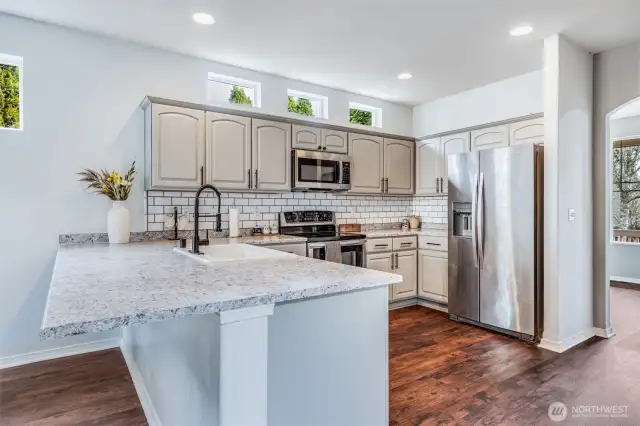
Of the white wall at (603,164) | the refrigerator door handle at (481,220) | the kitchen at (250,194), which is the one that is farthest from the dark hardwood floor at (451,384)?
the refrigerator door handle at (481,220)

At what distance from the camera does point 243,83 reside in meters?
4.12

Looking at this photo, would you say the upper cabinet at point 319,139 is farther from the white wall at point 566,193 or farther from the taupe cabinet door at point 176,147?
the white wall at point 566,193

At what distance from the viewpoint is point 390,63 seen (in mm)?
3934

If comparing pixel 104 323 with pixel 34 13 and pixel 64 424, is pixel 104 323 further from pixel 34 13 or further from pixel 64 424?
pixel 34 13

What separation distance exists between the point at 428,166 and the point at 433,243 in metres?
1.08

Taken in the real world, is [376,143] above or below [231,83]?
below

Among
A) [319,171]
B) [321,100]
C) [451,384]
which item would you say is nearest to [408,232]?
[319,171]

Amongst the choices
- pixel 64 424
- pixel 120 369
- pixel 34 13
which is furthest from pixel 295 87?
pixel 64 424

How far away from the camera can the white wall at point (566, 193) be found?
3303 millimetres

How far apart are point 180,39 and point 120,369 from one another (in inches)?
109

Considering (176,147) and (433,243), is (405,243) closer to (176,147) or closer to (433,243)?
(433,243)

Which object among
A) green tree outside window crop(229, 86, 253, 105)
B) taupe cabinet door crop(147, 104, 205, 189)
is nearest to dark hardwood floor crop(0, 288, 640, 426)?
taupe cabinet door crop(147, 104, 205, 189)

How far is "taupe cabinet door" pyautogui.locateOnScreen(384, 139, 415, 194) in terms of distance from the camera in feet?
16.1

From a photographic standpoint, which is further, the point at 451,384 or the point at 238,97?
the point at 238,97
